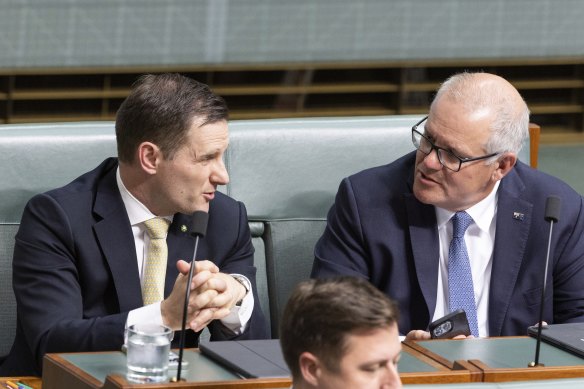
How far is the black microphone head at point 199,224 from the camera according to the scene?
2391mm

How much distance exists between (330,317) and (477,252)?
140 centimetres

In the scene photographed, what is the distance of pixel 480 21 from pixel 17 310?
2.60m

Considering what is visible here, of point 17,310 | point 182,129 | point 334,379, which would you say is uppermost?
point 182,129

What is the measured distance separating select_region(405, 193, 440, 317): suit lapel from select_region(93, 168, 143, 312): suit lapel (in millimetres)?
715

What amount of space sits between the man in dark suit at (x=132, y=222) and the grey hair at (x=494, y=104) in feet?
1.92

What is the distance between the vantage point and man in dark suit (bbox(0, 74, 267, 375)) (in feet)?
9.57

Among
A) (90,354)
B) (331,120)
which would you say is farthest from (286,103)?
(90,354)

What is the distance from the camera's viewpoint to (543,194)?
3.28 m

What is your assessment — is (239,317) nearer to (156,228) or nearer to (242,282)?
(242,282)

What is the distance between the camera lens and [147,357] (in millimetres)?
2133

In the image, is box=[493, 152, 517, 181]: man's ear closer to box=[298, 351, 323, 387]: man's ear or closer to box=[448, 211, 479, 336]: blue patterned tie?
box=[448, 211, 479, 336]: blue patterned tie

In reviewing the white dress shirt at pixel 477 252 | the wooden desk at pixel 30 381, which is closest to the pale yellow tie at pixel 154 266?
the wooden desk at pixel 30 381

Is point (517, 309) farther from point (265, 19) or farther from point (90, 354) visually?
point (265, 19)

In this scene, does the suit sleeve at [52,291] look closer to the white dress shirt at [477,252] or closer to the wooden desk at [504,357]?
the wooden desk at [504,357]
